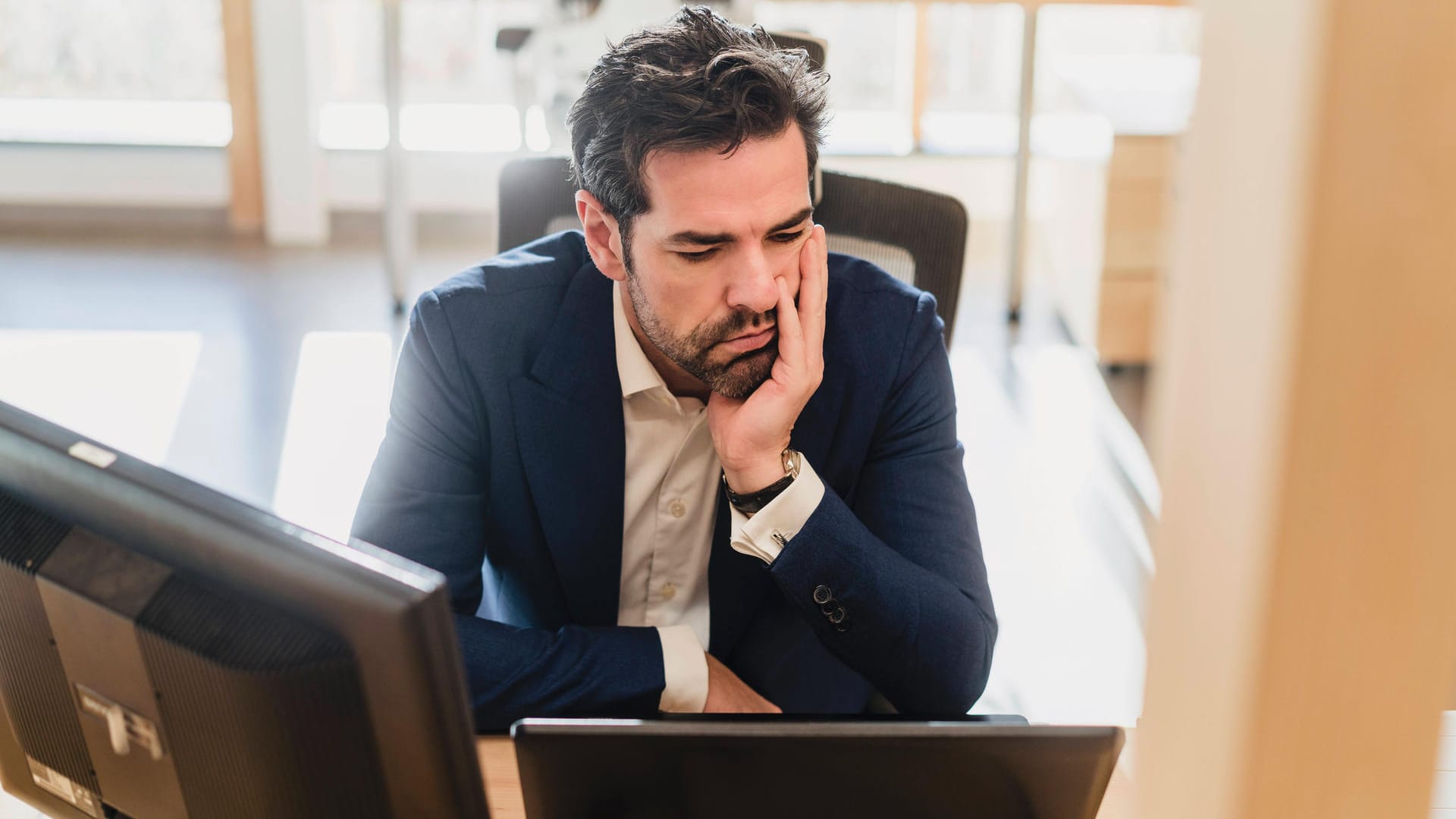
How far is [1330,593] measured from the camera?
0.89ft

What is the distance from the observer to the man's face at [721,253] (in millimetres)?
1163

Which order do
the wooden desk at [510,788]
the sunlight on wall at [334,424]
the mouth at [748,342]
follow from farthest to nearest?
1. the sunlight on wall at [334,424]
2. the mouth at [748,342]
3. the wooden desk at [510,788]

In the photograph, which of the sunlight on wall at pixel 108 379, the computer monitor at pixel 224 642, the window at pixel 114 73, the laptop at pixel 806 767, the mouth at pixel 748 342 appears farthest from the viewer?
the window at pixel 114 73

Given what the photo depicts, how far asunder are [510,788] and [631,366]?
45cm

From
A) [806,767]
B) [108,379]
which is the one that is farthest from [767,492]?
[108,379]

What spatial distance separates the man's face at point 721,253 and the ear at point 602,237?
0.02 m

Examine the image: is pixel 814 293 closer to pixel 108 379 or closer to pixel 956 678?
pixel 956 678

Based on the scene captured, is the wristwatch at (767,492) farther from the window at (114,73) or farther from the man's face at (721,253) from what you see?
the window at (114,73)

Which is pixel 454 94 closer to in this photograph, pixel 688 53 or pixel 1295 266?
pixel 688 53

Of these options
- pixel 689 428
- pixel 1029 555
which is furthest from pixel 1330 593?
pixel 1029 555

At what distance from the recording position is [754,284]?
→ 1.20 m

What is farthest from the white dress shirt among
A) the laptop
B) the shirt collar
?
the laptop

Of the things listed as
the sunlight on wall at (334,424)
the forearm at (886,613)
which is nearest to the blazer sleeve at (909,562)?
the forearm at (886,613)

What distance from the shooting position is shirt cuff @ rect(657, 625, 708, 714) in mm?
1135
